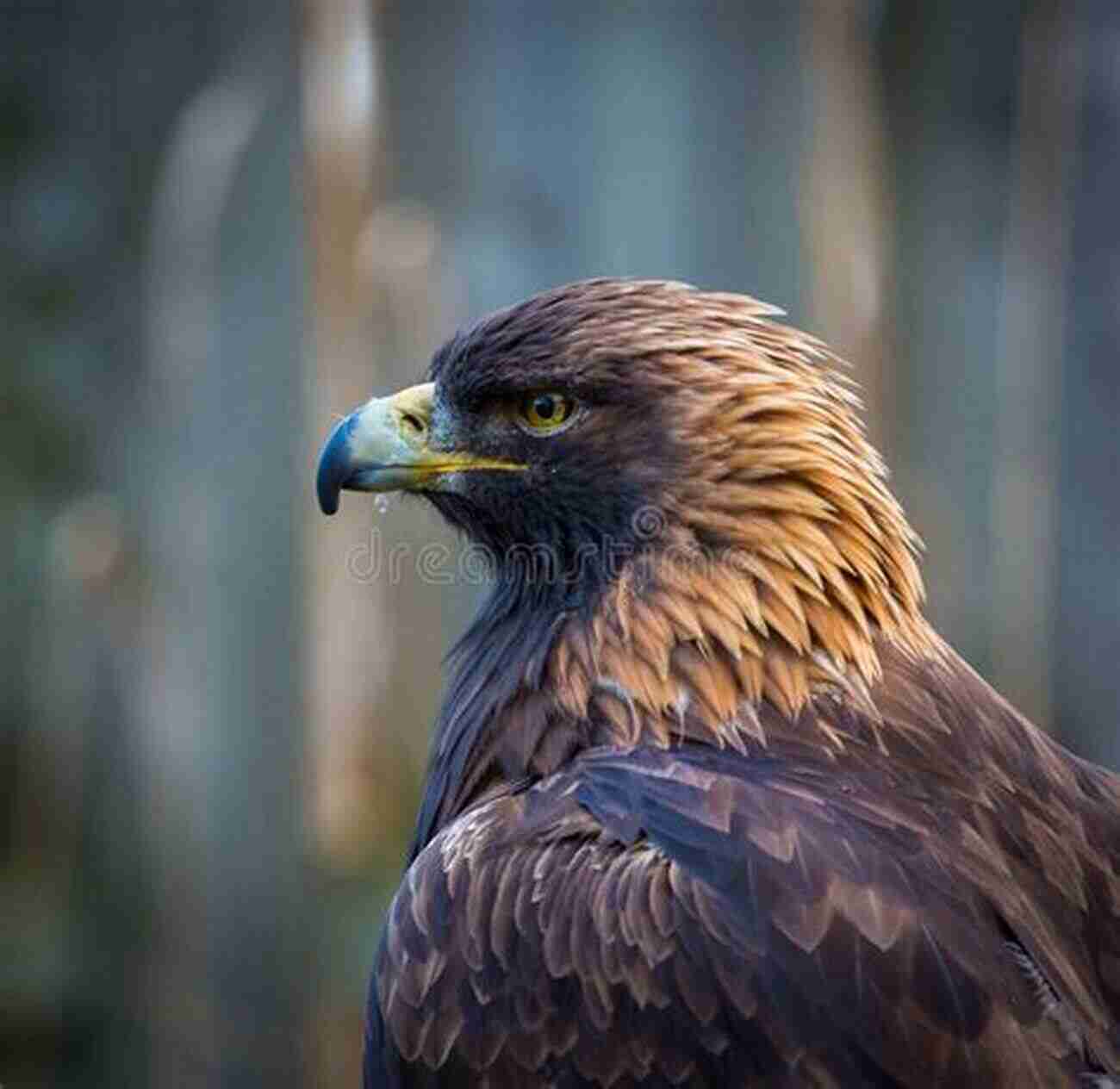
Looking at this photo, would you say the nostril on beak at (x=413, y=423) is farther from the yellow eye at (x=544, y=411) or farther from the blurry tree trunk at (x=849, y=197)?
the blurry tree trunk at (x=849, y=197)

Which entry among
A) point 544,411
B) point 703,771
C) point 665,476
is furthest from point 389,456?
point 703,771

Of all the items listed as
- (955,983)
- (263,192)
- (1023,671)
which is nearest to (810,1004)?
(955,983)

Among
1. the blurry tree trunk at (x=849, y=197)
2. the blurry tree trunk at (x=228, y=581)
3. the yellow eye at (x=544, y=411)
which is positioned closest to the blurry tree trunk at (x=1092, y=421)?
the blurry tree trunk at (x=849, y=197)

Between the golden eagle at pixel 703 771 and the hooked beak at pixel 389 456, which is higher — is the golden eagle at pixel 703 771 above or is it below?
below

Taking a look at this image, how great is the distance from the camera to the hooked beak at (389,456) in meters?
2.67

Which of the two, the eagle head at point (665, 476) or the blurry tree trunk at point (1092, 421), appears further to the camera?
the blurry tree trunk at point (1092, 421)

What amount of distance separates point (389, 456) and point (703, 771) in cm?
63

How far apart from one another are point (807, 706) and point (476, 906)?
0.46 meters

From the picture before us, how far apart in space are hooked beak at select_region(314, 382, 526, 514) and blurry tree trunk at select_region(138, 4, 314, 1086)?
1.74m

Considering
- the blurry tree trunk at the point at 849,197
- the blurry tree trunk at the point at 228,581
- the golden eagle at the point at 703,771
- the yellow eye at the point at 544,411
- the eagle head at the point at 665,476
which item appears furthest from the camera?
the blurry tree trunk at the point at 228,581

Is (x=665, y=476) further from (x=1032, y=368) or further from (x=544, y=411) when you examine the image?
(x=1032, y=368)

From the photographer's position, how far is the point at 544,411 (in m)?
2.64

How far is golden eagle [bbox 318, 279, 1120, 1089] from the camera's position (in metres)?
2.13

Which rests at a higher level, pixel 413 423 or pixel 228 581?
pixel 413 423
